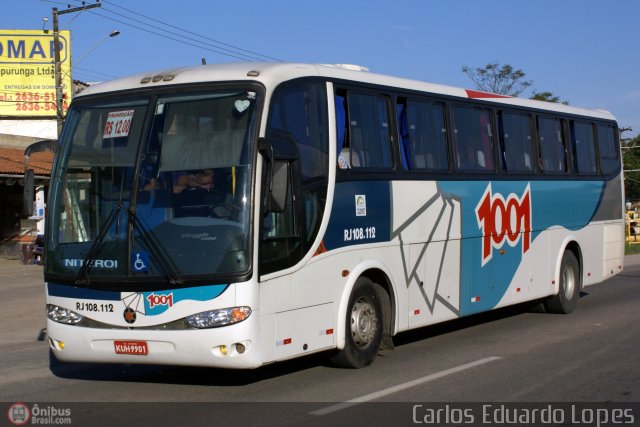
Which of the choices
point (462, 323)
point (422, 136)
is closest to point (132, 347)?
point (422, 136)

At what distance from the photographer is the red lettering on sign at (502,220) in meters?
12.9

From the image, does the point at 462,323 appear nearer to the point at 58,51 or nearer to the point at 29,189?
the point at 29,189

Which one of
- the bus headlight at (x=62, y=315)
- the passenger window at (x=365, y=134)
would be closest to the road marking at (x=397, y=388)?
the passenger window at (x=365, y=134)

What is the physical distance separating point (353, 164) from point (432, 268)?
2208 mm

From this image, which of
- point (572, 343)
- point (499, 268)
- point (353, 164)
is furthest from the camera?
point (499, 268)

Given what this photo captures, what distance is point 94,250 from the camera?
883cm

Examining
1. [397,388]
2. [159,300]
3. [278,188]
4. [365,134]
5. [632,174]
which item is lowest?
[397,388]

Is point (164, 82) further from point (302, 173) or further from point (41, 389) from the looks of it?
point (41, 389)

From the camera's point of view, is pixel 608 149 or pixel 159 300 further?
pixel 608 149

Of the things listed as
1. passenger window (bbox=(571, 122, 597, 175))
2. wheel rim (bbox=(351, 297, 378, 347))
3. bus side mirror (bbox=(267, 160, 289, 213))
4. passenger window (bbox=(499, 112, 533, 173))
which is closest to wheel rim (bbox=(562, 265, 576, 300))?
passenger window (bbox=(571, 122, 597, 175))

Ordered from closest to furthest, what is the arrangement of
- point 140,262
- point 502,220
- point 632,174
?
point 140,262 < point 502,220 < point 632,174

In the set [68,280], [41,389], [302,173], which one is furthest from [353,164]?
[41,389]

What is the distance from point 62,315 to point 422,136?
504 cm

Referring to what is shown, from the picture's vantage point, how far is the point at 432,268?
457 inches
